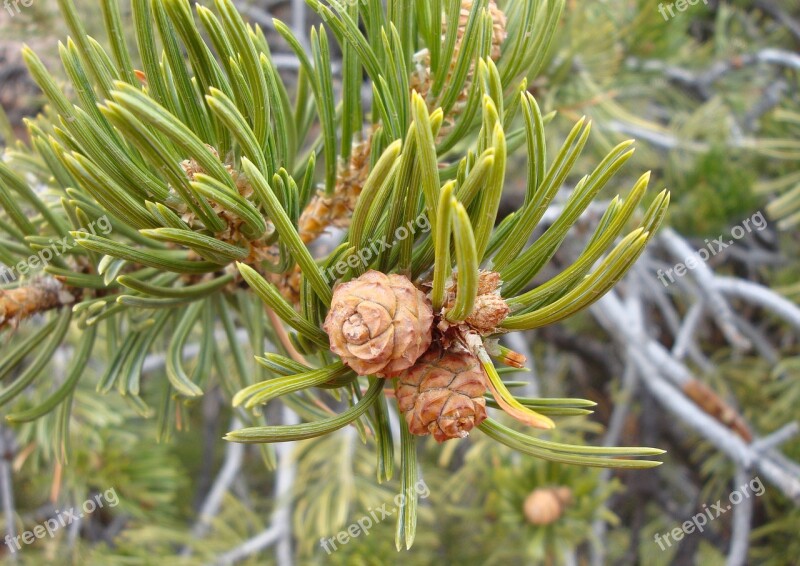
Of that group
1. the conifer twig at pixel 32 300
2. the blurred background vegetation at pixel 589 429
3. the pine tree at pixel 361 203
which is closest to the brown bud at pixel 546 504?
the blurred background vegetation at pixel 589 429

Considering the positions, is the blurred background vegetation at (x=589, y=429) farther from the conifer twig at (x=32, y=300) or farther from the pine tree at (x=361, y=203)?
the pine tree at (x=361, y=203)

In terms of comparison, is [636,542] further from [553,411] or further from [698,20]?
[698,20]

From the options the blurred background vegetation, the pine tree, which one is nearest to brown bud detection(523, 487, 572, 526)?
the blurred background vegetation

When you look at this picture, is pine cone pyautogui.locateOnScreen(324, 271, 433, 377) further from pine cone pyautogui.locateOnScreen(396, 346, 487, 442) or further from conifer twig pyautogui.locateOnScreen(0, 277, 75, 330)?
conifer twig pyautogui.locateOnScreen(0, 277, 75, 330)

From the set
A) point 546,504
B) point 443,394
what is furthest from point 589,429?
point 443,394

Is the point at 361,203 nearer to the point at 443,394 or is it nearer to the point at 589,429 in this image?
the point at 443,394
